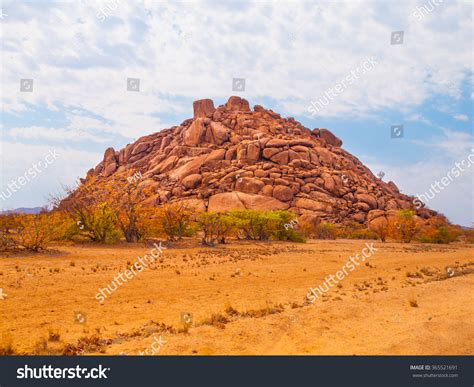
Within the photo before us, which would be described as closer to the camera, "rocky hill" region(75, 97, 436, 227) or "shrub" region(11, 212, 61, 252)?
"shrub" region(11, 212, 61, 252)

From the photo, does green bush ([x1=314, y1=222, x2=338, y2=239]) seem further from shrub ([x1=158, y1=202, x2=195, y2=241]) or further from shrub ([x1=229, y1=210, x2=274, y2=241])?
shrub ([x1=158, y1=202, x2=195, y2=241])

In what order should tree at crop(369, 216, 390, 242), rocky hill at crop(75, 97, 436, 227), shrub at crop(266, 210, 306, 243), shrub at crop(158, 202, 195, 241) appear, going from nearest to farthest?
shrub at crop(158, 202, 195, 241) → shrub at crop(266, 210, 306, 243) → tree at crop(369, 216, 390, 242) → rocky hill at crop(75, 97, 436, 227)

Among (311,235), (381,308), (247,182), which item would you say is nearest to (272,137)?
(247,182)

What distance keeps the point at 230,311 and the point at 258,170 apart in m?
56.4

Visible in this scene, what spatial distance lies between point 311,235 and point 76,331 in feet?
145

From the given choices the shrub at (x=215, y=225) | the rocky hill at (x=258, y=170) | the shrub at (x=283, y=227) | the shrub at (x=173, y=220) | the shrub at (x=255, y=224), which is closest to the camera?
the shrub at (x=215, y=225)

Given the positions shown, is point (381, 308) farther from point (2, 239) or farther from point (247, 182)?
point (247, 182)

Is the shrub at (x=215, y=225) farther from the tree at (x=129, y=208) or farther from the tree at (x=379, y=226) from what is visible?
the tree at (x=379, y=226)

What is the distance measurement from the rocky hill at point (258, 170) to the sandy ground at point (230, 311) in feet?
121

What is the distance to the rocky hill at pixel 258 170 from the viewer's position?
202 ft

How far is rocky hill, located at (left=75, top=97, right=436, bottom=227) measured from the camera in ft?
202

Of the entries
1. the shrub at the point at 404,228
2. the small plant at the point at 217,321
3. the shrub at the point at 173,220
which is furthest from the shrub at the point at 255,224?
the small plant at the point at 217,321

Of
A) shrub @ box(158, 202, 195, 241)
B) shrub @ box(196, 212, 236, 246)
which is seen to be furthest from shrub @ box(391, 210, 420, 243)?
shrub @ box(158, 202, 195, 241)

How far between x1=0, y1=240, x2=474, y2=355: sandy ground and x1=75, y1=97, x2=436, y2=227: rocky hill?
121ft
